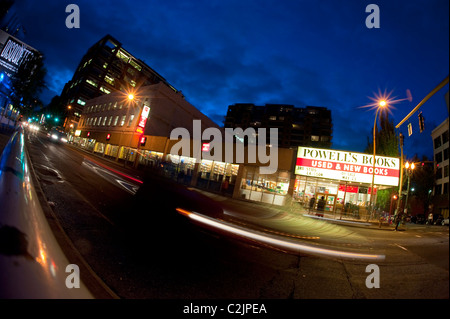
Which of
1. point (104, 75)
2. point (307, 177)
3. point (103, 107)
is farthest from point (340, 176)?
point (104, 75)

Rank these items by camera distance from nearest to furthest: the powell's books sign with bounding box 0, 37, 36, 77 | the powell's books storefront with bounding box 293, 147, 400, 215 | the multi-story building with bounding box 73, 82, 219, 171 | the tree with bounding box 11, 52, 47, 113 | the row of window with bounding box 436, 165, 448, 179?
the row of window with bounding box 436, 165, 448, 179 → the powell's books storefront with bounding box 293, 147, 400, 215 → the multi-story building with bounding box 73, 82, 219, 171 → the powell's books sign with bounding box 0, 37, 36, 77 → the tree with bounding box 11, 52, 47, 113

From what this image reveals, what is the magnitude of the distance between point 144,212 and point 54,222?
88.8 inches

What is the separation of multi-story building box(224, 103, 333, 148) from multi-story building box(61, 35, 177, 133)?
128 ft

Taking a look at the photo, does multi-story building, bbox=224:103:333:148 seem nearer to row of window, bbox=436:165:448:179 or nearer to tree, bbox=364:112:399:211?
tree, bbox=364:112:399:211

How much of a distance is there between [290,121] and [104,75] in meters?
63.4

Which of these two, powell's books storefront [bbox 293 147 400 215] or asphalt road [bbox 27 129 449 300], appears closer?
asphalt road [bbox 27 129 449 300]

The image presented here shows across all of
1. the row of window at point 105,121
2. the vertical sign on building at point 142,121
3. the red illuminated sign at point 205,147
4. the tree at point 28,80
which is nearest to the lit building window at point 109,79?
the row of window at point 105,121

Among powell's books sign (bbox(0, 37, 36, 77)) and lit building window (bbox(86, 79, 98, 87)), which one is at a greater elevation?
lit building window (bbox(86, 79, 98, 87))

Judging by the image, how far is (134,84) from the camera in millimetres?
64938

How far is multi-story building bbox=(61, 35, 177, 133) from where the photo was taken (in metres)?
57.8

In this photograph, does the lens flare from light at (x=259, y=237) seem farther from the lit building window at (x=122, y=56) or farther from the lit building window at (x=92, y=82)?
the lit building window at (x=122, y=56)

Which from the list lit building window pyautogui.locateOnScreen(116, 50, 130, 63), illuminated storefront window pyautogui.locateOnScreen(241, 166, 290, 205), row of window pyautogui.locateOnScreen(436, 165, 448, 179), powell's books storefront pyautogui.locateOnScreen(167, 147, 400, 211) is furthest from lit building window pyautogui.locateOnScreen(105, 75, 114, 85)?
row of window pyautogui.locateOnScreen(436, 165, 448, 179)
